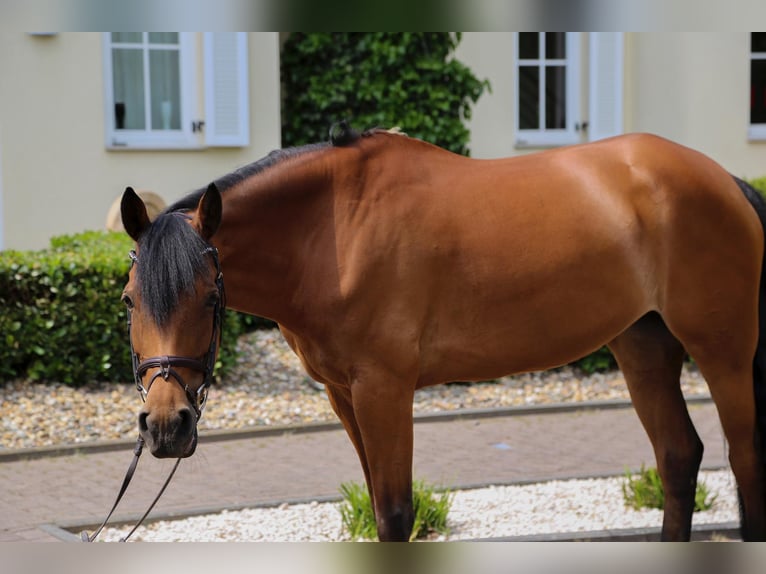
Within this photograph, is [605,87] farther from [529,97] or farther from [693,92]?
[693,92]

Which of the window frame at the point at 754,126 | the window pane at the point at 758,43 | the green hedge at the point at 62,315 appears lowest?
the green hedge at the point at 62,315

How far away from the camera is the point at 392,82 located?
1020cm

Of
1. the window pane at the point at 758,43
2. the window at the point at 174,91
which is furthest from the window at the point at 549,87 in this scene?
the window at the point at 174,91

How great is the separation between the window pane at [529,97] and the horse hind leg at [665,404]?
26.8 ft

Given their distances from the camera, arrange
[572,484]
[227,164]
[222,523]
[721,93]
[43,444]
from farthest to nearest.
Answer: [721,93]
[227,164]
[43,444]
[572,484]
[222,523]

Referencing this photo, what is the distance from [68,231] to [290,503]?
211 inches

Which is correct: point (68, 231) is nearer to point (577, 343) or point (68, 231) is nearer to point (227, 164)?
point (227, 164)

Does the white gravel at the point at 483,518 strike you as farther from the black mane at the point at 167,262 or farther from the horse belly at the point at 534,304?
the black mane at the point at 167,262

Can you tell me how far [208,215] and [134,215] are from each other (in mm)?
219

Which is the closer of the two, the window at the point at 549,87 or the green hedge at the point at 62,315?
the green hedge at the point at 62,315

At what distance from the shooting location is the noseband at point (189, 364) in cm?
271

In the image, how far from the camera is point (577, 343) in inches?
142

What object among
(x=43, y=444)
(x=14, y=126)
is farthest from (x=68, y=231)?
(x=43, y=444)

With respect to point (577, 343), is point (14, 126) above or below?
above
